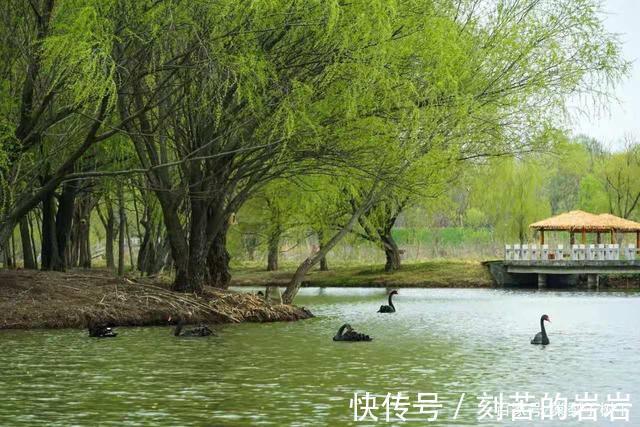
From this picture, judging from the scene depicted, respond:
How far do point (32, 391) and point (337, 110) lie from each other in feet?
39.0

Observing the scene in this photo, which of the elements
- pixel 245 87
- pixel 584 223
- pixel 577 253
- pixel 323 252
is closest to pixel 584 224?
pixel 584 223

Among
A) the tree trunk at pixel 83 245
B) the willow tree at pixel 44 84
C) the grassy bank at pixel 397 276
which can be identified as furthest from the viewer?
the grassy bank at pixel 397 276

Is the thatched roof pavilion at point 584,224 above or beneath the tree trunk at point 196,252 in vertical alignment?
above

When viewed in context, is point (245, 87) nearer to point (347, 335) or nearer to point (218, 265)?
point (347, 335)

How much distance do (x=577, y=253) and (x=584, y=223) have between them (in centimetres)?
169

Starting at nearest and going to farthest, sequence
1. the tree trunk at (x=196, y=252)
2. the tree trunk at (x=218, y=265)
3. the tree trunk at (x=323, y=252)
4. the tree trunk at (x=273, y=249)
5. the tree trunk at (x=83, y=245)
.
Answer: the tree trunk at (x=196, y=252) → the tree trunk at (x=323, y=252) → the tree trunk at (x=218, y=265) → the tree trunk at (x=83, y=245) → the tree trunk at (x=273, y=249)

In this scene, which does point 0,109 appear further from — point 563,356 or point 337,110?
point 563,356

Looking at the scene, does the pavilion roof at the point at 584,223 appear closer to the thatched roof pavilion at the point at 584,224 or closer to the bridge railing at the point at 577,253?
the thatched roof pavilion at the point at 584,224

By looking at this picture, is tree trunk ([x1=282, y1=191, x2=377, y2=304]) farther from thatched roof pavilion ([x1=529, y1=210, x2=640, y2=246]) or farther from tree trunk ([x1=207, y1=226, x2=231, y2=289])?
thatched roof pavilion ([x1=529, y1=210, x2=640, y2=246])

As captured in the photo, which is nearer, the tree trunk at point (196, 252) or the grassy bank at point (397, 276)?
the tree trunk at point (196, 252)

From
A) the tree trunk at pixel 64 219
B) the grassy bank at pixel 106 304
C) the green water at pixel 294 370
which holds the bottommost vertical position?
the green water at pixel 294 370

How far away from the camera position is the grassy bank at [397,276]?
54875 mm

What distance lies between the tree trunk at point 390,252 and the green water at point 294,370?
26.1m

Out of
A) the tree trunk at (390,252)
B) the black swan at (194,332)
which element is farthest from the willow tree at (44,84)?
the tree trunk at (390,252)
